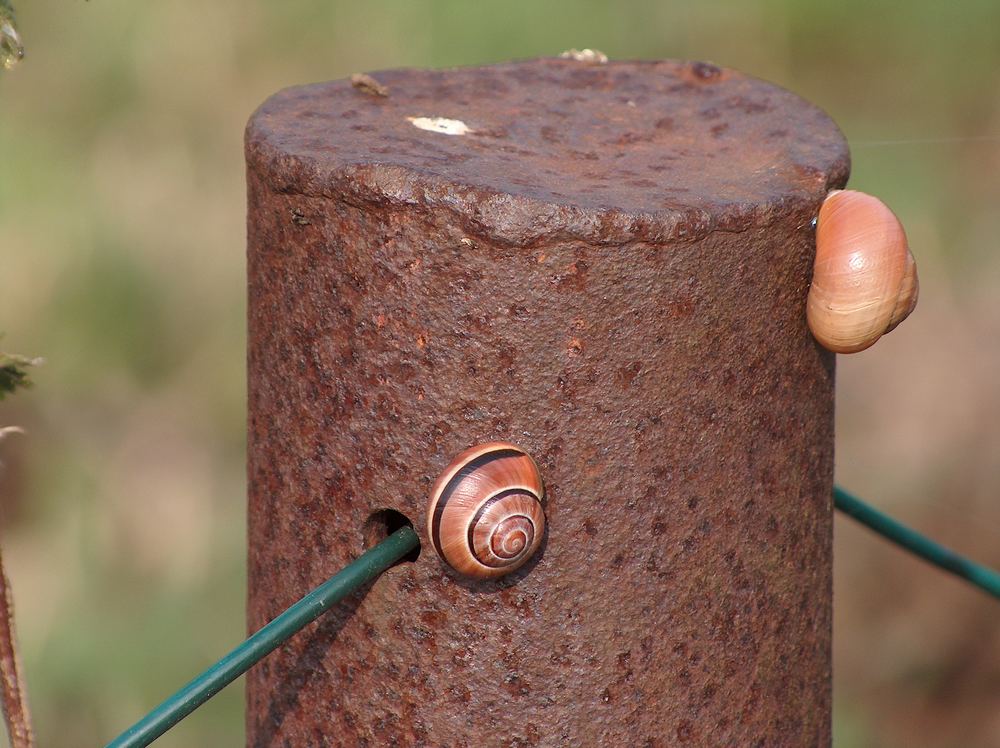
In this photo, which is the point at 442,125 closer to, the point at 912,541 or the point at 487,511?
the point at 487,511

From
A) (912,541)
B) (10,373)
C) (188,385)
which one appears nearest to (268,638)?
(10,373)

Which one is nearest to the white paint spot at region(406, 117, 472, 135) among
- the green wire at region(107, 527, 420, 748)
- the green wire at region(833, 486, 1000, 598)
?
the green wire at region(107, 527, 420, 748)

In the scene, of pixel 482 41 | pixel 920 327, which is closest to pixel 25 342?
pixel 482 41

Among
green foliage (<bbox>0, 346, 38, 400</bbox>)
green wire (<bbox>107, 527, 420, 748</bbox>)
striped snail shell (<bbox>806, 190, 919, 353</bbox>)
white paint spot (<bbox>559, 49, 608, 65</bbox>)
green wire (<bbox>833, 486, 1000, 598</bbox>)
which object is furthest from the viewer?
white paint spot (<bbox>559, 49, 608, 65</bbox>)

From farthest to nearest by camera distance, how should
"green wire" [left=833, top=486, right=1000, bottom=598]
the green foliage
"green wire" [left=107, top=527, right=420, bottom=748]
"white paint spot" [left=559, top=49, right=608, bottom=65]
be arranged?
"white paint spot" [left=559, top=49, right=608, bottom=65] < "green wire" [left=833, top=486, right=1000, bottom=598] < the green foliage < "green wire" [left=107, top=527, right=420, bottom=748]

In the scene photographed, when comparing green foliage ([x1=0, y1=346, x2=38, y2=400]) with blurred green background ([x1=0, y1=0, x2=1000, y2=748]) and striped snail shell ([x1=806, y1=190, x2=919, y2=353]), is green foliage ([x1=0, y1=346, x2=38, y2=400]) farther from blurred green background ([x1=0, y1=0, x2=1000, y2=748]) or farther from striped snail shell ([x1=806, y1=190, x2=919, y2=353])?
blurred green background ([x1=0, y1=0, x2=1000, y2=748])

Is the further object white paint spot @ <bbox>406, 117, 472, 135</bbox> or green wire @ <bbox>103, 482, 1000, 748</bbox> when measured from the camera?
white paint spot @ <bbox>406, 117, 472, 135</bbox>

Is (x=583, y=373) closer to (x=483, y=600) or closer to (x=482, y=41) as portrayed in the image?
(x=483, y=600)
